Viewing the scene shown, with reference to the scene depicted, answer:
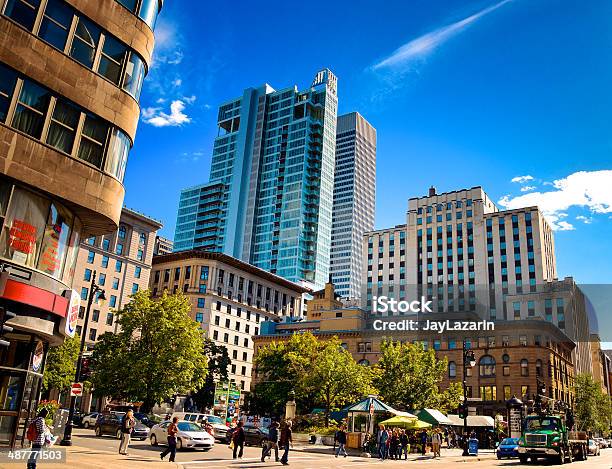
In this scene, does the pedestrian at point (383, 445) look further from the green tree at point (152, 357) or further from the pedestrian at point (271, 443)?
the green tree at point (152, 357)

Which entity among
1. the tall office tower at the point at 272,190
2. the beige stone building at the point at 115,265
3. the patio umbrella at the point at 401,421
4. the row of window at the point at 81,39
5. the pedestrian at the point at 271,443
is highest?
the tall office tower at the point at 272,190

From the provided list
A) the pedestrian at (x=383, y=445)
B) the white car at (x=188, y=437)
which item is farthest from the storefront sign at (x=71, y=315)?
the pedestrian at (x=383, y=445)

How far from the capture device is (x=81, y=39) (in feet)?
68.5

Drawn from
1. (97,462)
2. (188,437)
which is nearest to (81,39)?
(97,462)

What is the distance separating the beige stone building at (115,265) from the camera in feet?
261

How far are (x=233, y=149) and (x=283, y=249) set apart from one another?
40353 millimetres

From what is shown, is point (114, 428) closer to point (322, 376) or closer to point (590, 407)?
point (322, 376)

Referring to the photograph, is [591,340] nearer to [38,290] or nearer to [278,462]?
[278,462]

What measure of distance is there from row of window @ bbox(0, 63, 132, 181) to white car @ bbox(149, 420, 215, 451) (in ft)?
45.5

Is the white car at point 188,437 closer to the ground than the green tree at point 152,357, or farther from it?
closer to the ground

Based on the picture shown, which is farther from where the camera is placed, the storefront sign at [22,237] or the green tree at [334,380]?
the green tree at [334,380]

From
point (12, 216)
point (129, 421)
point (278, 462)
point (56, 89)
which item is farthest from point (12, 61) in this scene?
→ point (278, 462)

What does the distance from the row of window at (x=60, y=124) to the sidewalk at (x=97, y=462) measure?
10.6m

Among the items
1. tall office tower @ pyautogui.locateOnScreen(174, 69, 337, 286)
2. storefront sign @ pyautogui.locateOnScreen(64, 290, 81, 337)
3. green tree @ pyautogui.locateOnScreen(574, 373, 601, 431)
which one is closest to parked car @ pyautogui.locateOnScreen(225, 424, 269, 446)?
storefront sign @ pyautogui.locateOnScreen(64, 290, 81, 337)
